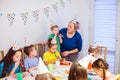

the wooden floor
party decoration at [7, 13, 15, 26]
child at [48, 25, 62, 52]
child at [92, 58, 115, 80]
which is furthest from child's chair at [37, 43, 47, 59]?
child at [92, 58, 115, 80]

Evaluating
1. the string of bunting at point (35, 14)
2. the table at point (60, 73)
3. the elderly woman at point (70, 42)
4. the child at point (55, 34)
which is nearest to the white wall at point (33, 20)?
the string of bunting at point (35, 14)

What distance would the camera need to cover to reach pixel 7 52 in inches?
148

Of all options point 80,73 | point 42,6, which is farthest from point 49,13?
point 80,73

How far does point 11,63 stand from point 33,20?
1.07 metres

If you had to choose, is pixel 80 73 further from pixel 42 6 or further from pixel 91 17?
pixel 91 17

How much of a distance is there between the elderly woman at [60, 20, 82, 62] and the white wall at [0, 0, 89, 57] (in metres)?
0.35

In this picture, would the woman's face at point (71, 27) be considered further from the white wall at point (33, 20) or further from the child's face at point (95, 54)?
the child's face at point (95, 54)

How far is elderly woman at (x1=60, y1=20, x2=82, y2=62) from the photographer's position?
433cm

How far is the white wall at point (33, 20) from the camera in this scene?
3.75 metres

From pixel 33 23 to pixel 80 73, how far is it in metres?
2.05

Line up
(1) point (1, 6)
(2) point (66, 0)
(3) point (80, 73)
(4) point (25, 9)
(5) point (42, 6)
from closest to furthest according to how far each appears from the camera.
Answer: (3) point (80, 73) < (1) point (1, 6) < (4) point (25, 9) < (5) point (42, 6) < (2) point (66, 0)

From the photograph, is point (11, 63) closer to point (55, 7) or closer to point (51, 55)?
point (51, 55)

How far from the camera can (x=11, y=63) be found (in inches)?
133

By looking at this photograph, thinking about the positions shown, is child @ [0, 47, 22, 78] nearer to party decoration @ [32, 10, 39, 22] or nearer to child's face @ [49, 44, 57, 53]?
child's face @ [49, 44, 57, 53]
